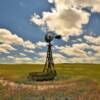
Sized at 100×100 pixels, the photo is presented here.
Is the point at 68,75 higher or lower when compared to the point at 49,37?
lower

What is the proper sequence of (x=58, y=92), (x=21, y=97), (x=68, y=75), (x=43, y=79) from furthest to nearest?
(x=68, y=75) < (x=43, y=79) < (x=58, y=92) < (x=21, y=97)

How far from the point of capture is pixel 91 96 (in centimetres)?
3058

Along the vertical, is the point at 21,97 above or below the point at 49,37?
below

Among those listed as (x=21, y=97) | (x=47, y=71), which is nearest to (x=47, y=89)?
(x=21, y=97)

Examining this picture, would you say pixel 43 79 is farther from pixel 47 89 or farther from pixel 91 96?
pixel 91 96

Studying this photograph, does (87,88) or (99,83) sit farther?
(99,83)

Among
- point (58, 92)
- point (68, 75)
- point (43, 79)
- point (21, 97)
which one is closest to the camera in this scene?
point (21, 97)

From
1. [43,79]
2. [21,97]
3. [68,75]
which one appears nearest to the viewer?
[21,97]

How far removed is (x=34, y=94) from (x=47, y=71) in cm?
1072

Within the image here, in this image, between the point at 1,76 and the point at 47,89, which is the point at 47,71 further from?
the point at 47,89

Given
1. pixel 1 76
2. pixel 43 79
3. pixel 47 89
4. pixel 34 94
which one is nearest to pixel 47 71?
pixel 43 79

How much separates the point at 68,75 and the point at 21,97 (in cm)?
1412

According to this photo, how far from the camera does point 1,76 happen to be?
139ft

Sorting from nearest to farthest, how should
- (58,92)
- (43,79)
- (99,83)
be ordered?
(58,92) < (99,83) < (43,79)
